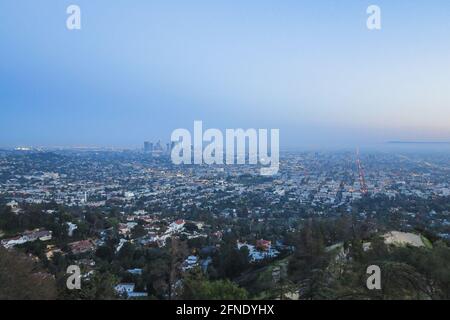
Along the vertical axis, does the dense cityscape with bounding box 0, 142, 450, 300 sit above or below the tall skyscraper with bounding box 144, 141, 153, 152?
below

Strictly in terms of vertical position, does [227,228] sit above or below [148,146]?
below

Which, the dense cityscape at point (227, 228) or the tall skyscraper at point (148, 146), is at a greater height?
the tall skyscraper at point (148, 146)

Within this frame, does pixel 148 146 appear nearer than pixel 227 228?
No

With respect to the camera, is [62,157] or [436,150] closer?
[62,157]

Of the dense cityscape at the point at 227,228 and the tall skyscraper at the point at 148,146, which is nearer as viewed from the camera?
the dense cityscape at the point at 227,228

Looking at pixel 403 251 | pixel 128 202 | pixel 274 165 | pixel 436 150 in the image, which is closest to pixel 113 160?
pixel 274 165

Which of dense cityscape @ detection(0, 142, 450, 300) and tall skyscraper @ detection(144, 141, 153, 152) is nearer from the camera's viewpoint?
dense cityscape @ detection(0, 142, 450, 300)
